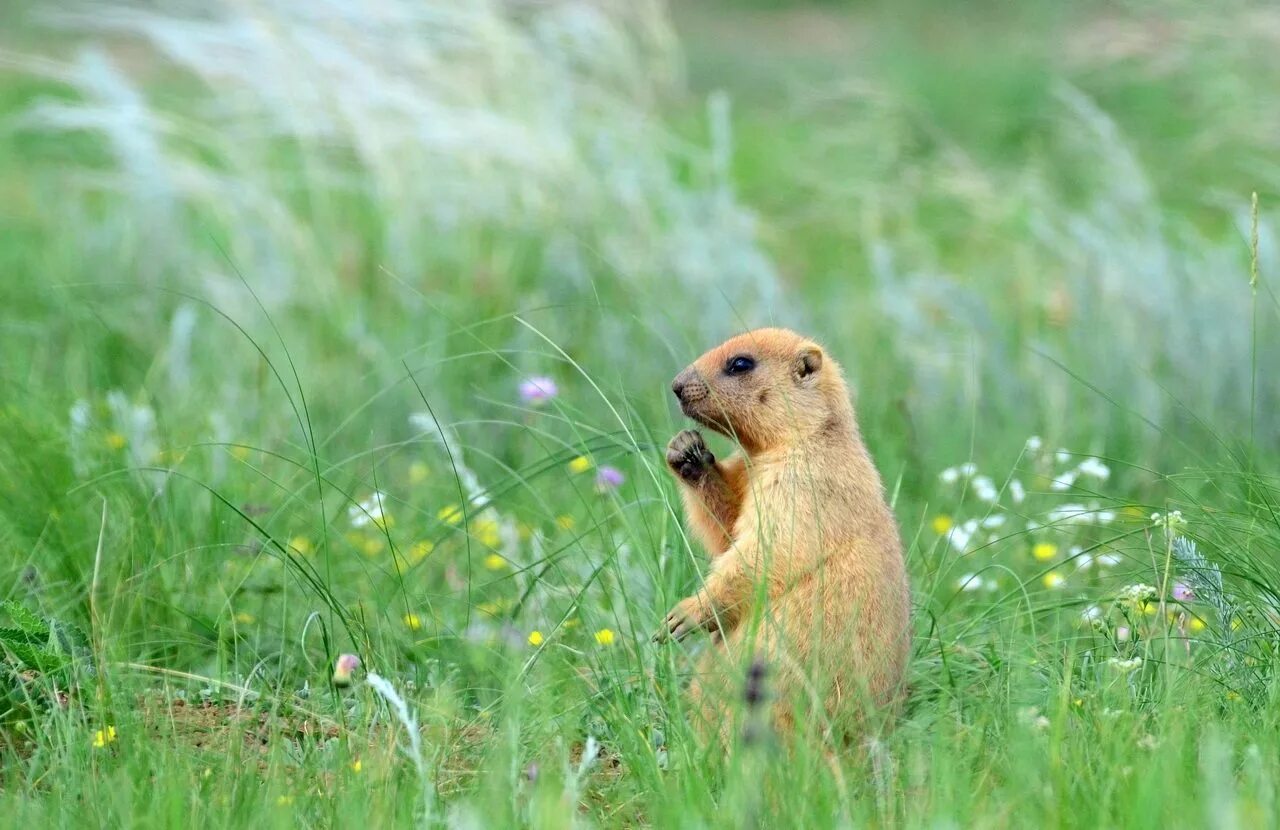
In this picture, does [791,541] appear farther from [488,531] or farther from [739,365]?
[488,531]

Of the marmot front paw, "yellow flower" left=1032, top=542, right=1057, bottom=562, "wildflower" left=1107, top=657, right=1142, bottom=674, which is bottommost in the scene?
"yellow flower" left=1032, top=542, right=1057, bottom=562

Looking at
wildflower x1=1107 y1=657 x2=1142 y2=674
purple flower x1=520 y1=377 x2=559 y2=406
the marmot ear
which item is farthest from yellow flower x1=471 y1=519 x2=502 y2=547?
wildflower x1=1107 y1=657 x2=1142 y2=674

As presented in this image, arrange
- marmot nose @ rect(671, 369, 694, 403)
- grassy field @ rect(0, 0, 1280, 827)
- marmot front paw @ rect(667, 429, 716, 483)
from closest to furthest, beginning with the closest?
grassy field @ rect(0, 0, 1280, 827)
marmot front paw @ rect(667, 429, 716, 483)
marmot nose @ rect(671, 369, 694, 403)

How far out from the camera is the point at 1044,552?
14.1 ft

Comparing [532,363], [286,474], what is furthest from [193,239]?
[286,474]

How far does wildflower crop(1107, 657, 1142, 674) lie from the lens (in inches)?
113

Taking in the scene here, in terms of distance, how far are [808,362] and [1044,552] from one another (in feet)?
3.21

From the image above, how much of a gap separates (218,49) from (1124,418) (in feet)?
12.5

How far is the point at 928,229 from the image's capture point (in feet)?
28.3

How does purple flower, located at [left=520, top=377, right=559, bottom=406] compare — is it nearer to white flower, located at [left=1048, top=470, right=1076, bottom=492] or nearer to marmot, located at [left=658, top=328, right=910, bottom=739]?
marmot, located at [left=658, top=328, right=910, bottom=739]

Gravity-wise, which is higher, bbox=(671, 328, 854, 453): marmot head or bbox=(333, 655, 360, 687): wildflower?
bbox=(671, 328, 854, 453): marmot head

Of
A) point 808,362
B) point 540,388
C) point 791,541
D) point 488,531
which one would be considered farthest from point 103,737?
point 488,531

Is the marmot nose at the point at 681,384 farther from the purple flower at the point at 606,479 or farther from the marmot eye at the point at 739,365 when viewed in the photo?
the purple flower at the point at 606,479

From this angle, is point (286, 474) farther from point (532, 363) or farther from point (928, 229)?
point (928, 229)
